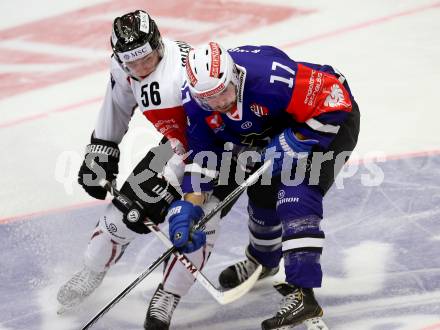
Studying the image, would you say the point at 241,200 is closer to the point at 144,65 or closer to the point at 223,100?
the point at 144,65

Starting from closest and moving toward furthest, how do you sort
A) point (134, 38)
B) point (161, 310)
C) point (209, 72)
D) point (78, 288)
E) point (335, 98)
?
1. point (209, 72)
2. point (335, 98)
3. point (134, 38)
4. point (161, 310)
5. point (78, 288)

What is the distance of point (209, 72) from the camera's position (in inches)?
147

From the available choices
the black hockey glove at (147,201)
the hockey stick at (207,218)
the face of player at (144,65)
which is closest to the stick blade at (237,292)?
the hockey stick at (207,218)

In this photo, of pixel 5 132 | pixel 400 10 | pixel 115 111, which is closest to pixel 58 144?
pixel 5 132

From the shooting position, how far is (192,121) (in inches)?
158

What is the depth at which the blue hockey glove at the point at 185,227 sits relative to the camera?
154 inches

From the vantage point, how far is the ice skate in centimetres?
450

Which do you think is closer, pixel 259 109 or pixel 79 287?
pixel 259 109

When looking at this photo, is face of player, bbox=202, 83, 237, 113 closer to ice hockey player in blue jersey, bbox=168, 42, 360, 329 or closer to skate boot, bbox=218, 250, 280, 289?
ice hockey player in blue jersey, bbox=168, 42, 360, 329

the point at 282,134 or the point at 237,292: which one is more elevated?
the point at 282,134

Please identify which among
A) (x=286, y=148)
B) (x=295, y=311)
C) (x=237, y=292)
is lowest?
(x=237, y=292)

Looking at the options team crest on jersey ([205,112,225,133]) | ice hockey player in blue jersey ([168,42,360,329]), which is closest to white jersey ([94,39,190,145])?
ice hockey player in blue jersey ([168,42,360,329])

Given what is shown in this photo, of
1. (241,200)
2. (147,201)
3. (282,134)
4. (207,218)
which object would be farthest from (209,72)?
(241,200)

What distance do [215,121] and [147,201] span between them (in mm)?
513
